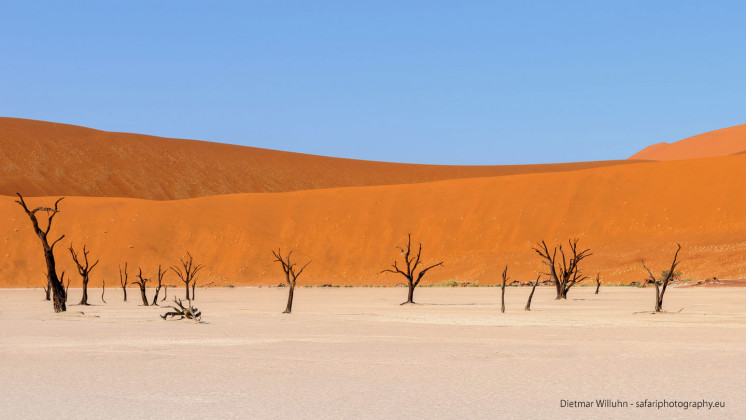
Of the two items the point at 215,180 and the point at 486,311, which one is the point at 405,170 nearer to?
the point at 215,180

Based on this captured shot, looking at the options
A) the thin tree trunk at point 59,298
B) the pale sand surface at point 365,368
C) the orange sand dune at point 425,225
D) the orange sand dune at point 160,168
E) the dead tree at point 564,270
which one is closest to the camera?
the pale sand surface at point 365,368

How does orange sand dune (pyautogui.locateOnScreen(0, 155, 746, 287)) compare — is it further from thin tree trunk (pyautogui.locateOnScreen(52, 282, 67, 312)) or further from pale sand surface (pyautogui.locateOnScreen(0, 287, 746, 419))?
pale sand surface (pyautogui.locateOnScreen(0, 287, 746, 419))

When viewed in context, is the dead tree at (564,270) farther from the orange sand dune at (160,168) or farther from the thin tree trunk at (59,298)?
the orange sand dune at (160,168)

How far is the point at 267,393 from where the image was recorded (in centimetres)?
1028

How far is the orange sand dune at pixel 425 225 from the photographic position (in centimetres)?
7031

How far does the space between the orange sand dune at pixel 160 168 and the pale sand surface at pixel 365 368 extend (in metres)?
93.4

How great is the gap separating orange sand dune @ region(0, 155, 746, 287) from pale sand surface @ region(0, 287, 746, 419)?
44802 millimetres

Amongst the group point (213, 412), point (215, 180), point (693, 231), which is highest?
point (215, 180)

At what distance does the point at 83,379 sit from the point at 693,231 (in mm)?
67005

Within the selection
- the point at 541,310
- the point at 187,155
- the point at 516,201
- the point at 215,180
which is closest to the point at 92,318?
the point at 541,310

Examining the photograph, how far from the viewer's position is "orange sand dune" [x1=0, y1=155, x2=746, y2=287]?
7031 centimetres

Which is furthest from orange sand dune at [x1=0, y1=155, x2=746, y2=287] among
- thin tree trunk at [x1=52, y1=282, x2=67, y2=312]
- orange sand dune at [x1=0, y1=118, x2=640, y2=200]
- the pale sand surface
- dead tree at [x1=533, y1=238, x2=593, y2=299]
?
the pale sand surface

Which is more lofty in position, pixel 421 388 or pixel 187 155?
pixel 187 155

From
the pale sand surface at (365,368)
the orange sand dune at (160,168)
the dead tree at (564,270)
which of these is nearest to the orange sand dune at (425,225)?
the dead tree at (564,270)
